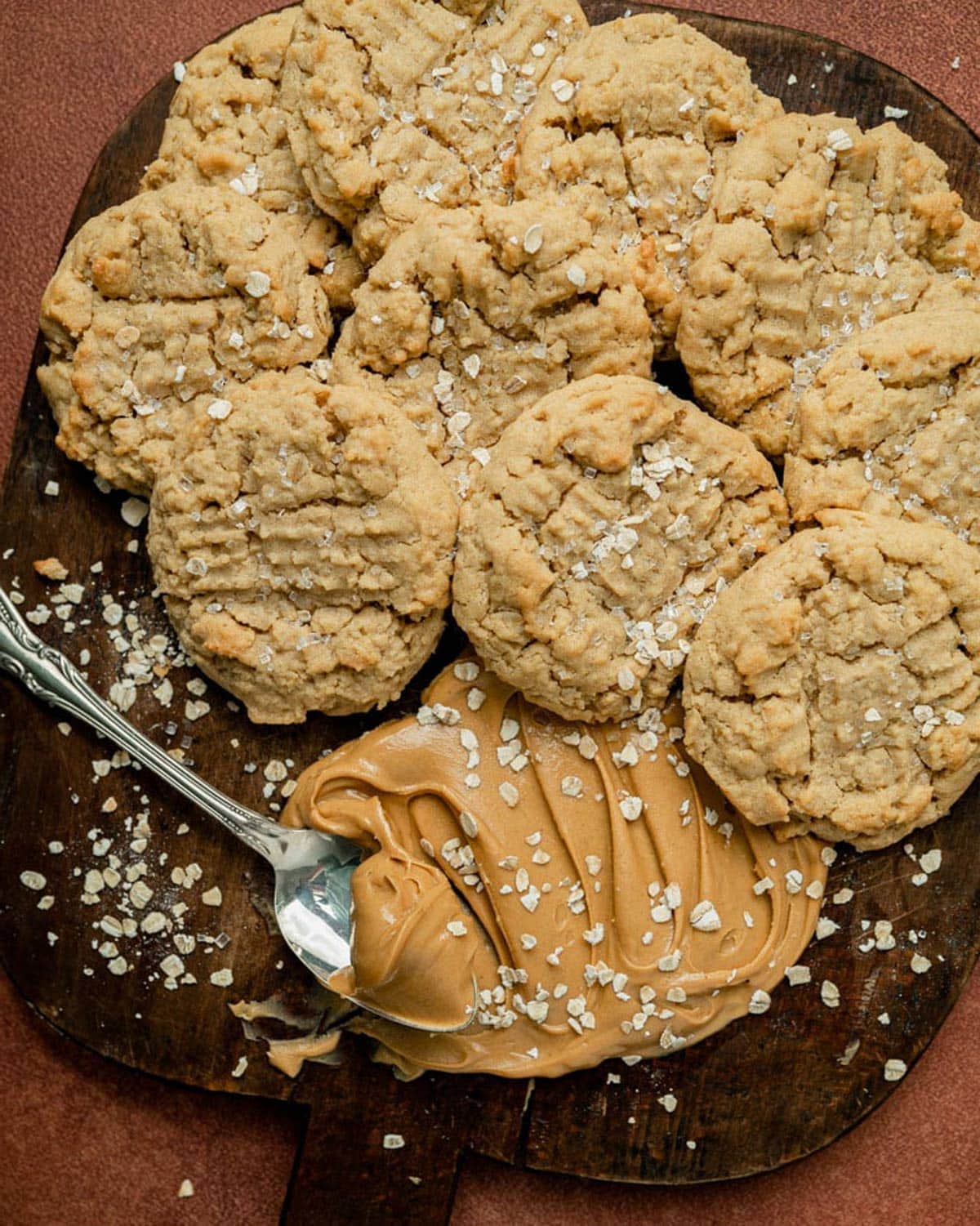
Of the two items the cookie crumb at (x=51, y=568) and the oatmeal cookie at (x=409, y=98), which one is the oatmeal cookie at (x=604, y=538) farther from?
the cookie crumb at (x=51, y=568)

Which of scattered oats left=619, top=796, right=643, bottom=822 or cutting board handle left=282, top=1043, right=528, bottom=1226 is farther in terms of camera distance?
cutting board handle left=282, top=1043, right=528, bottom=1226

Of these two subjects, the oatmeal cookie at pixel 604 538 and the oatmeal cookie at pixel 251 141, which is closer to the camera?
the oatmeal cookie at pixel 604 538

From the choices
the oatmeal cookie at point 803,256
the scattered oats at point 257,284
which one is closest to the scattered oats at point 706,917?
the oatmeal cookie at point 803,256

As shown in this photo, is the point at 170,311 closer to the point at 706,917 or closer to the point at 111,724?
the point at 111,724

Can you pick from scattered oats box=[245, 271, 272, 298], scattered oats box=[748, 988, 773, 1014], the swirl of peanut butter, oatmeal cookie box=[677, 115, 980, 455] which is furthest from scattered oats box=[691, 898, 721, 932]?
scattered oats box=[245, 271, 272, 298]

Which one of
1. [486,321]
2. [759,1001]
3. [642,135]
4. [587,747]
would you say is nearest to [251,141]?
[486,321]

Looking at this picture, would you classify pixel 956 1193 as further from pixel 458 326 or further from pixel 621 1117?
pixel 458 326

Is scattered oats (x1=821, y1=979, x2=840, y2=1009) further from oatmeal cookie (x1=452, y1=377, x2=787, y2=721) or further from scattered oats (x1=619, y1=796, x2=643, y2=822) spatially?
oatmeal cookie (x1=452, y1=377, x2=787, y2=721)
